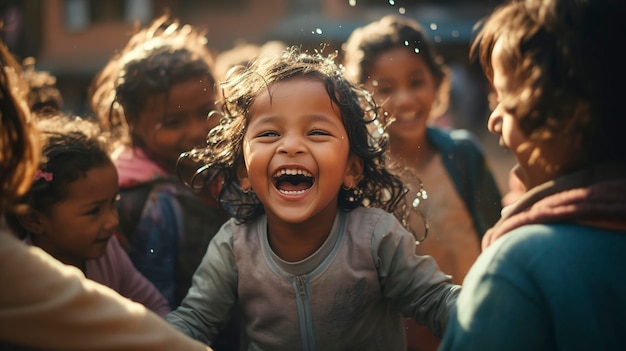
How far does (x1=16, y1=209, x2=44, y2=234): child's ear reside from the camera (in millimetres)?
2248

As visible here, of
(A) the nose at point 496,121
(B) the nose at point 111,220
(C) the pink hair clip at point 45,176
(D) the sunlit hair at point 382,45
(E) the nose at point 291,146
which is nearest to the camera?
(A) the nose at point 496,121

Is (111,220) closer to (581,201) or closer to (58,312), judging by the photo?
(58,312)

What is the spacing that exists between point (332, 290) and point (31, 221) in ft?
3.04

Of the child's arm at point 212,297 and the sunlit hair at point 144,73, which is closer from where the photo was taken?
the child's arm at point 212,297

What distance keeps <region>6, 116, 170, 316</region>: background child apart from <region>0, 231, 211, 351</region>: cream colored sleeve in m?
0.82

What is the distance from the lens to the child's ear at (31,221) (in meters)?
2.25

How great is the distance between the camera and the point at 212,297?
206 centimetres

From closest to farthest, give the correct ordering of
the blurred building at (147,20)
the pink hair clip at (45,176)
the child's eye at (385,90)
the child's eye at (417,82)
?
the pink hair clip at (45,176) → the child's eye at (385,90) → the child's eye at (417,82) → the blurred building at (147,20)

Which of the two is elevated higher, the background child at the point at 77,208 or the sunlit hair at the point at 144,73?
the sunlit hair at the point at 144,73

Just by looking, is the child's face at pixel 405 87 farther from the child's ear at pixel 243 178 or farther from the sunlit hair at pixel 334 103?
the child's ear at pixel 243 178

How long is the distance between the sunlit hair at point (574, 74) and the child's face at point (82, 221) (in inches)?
52.5

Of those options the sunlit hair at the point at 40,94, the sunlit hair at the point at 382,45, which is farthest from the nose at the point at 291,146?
the sunlit hair at the point at 40,94

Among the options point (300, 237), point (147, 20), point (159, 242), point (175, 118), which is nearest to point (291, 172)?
point (300, 237)

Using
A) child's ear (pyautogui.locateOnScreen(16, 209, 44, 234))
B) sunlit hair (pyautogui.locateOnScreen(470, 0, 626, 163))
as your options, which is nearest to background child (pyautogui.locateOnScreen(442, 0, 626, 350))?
sunlit hair (pyautogui.locateOnScreen(470, 0, 626, 163))
